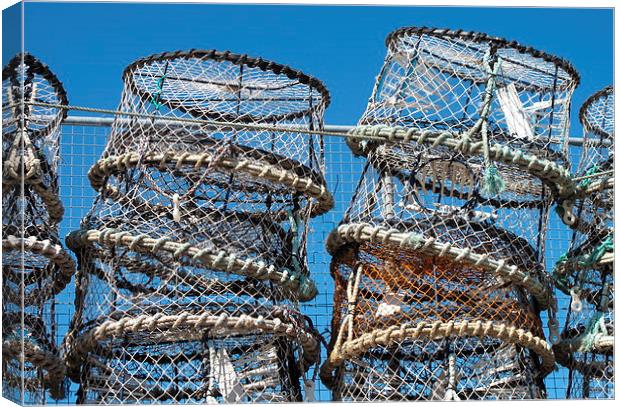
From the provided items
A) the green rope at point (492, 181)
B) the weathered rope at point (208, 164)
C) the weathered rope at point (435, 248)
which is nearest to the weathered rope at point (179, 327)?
the weathered rope at point (435, 248)

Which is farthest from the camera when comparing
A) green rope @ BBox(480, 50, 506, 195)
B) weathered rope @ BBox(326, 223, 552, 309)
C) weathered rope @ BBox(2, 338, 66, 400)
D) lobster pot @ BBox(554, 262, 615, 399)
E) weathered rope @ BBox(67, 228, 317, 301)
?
lobster pot @ BBox(554, 262, 615, 399)

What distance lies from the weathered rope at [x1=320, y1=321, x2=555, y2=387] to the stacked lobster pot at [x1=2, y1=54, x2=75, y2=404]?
1.03 metres

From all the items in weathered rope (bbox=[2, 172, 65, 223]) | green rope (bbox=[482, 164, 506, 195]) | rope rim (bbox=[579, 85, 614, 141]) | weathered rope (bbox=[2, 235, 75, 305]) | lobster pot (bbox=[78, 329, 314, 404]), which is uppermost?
rope rim (bbox=[579, 85, 614, 141])

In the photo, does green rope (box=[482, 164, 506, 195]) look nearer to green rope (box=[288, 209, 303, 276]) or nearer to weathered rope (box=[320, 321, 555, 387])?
weathered rope (box=[320, 321, 555, 387])

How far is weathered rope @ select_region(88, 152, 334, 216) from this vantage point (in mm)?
6234

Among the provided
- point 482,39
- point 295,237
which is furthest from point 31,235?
point 482,39

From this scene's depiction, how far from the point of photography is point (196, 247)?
6094 millimetres

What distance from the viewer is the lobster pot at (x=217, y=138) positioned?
634cm

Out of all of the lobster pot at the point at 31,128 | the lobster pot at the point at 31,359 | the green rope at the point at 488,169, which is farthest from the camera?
the green rope at the point at 488,169

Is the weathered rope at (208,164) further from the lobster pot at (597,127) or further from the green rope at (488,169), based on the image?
the lobster pot at (597,127)

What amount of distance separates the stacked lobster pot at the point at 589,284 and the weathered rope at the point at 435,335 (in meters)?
0.21

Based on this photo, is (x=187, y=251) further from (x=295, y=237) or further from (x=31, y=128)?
(x=31, y=128)

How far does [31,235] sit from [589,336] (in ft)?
6.79

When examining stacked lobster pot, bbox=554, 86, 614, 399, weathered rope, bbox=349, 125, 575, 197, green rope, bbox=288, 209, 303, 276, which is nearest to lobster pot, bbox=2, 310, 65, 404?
green rope, bbox=288, 209, 303, 276
